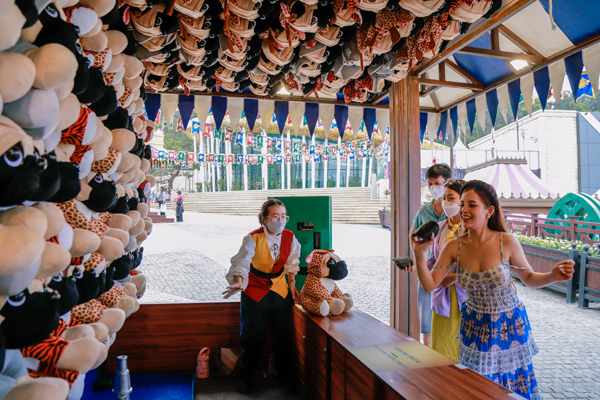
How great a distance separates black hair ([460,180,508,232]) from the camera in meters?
2.06

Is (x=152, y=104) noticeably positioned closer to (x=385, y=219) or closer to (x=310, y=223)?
(x=310, y=223)

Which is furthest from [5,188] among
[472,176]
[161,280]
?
[472,176]

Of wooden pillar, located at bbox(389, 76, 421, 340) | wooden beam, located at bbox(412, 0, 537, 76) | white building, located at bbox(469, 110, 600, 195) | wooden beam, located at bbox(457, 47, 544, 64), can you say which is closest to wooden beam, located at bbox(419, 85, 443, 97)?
wooden pillar, located at bbox(389, 76, 421, 340)

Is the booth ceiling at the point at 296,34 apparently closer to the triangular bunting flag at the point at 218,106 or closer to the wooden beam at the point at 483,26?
the wooden beam at the point at 483,26

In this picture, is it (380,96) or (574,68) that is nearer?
(574,68)

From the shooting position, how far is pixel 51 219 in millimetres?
924

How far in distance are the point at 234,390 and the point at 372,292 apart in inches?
166

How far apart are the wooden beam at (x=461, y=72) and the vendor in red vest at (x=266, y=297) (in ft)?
6.81

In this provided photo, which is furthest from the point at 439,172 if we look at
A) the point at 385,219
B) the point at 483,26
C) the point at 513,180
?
the point at 385,219

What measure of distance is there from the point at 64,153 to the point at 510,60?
126 inches

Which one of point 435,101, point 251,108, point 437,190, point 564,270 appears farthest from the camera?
point 435,101

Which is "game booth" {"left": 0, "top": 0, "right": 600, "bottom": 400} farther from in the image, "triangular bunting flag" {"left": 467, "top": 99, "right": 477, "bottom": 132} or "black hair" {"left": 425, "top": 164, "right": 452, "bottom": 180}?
"black hair" {"left": 425, "top": 164, "right": 452, "bottom": 180}

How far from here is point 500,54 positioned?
3.07 metres

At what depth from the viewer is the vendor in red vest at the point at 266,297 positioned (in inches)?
120
